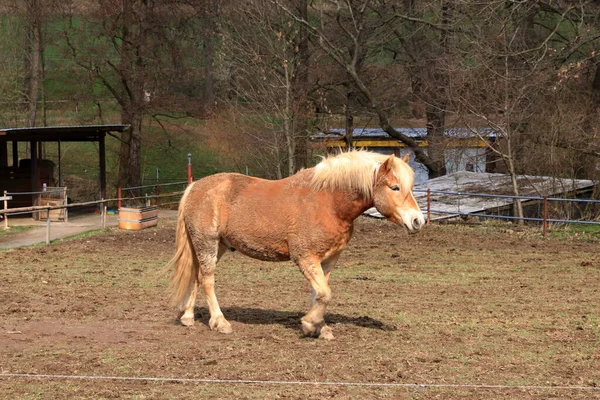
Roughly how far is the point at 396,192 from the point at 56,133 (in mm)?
19622

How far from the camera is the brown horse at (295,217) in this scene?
8.08 m

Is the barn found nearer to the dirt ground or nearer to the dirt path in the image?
the dirt path

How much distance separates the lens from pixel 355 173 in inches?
324

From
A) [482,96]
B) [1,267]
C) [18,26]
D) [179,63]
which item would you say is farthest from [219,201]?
Result: [18,26]

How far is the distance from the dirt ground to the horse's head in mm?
1237

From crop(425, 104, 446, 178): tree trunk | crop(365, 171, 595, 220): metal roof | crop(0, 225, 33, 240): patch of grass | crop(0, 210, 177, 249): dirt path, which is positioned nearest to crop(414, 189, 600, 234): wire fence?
crop(365, 171, 595, 220): metal roof

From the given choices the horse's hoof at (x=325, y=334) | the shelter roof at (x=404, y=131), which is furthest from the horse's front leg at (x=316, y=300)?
the shelter roof at (x=404, y=131)

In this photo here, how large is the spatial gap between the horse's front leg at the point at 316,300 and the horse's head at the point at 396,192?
Result: 89 cm

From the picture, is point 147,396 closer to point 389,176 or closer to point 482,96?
point 389,176

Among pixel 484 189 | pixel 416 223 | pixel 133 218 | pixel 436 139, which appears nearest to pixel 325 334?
pixel 416 223

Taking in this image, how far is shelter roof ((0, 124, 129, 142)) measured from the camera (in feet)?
75.1

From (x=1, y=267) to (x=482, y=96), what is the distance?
14699mm

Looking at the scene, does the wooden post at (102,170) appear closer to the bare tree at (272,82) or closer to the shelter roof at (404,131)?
the bare tree at (272,82)

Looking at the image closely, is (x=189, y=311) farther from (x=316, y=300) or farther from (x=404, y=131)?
(x=404, y=131)
